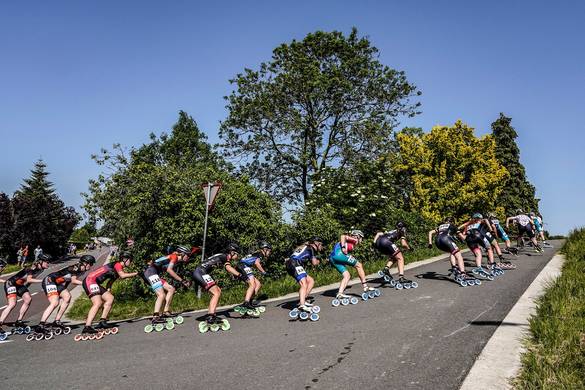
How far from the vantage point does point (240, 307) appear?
960 centimetres

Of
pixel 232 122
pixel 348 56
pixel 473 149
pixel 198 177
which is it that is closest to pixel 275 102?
pixel 232 122

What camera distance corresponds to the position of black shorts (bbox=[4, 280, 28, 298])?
10.4 m

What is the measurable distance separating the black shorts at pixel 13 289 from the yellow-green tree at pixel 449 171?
1047 inches

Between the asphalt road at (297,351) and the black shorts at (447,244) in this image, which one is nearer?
the asphalt road at (297,351)

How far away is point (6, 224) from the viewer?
39.6 metres

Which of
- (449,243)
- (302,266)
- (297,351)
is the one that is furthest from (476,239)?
(297,351)

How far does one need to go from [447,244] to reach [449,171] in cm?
2366

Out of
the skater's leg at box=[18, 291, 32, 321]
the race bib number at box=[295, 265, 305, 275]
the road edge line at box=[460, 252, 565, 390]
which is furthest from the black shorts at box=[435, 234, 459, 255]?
the skater's leg at box=[18, 291, 32, 321]

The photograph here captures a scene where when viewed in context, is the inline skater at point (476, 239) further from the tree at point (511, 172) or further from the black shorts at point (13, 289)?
the tree at point (511, 172)

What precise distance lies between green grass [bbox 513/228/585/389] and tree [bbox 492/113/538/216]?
39265mm

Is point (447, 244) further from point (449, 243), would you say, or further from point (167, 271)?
point (167, 271)

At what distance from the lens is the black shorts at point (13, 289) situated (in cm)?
1041

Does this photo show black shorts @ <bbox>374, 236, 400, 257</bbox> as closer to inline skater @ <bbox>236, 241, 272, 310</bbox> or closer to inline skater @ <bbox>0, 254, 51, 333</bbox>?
inline skater @ <bbox>236, 241, 272, 310</bbox>

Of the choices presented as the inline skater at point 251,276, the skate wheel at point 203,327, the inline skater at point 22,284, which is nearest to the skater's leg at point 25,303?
the inline skater at point 22,284
